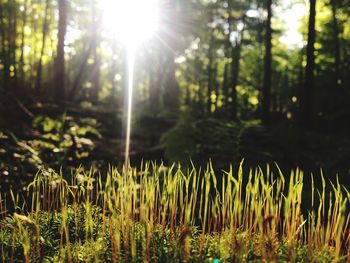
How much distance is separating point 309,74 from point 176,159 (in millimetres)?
5688

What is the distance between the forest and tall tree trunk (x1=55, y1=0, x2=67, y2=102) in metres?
0.03

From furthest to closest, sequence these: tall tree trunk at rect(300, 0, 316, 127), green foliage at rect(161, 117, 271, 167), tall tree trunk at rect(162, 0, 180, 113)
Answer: tall tree trunk at rect(162, 0, 180, 113)
tall tree trunk at rect(300, 0, 316, 127)
green foliage at rect(161, 117, 271, 167)

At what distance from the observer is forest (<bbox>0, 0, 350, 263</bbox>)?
207 centimetres

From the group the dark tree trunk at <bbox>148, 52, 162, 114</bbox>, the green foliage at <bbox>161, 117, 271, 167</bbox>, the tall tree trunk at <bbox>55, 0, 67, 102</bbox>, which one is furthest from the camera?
the dark tree trunk at <bbox>148, 52, 162, 114</bbox>

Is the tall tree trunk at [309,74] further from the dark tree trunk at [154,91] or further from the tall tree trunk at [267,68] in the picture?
the dark tree trunk at [154,91]

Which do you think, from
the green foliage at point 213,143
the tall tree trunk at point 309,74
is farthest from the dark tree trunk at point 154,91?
the green foliage at point 213,143

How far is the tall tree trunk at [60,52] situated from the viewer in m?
10.9

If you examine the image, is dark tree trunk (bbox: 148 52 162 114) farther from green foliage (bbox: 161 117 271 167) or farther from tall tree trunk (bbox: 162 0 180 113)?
green foliage (bbox: 161 117 271 167)

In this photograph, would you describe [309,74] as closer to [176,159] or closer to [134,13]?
[176,159]

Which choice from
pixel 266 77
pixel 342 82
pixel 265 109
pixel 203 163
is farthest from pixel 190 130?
pixel 342 82

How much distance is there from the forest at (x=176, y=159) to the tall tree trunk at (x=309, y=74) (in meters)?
0.04

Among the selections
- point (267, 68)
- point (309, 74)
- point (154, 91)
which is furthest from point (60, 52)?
point (154, 91)

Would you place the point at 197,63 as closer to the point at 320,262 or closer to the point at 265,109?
the point at 265,109

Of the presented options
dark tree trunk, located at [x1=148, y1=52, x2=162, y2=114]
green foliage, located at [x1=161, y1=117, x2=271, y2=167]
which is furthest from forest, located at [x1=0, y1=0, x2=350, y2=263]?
dark tree trunk, located at [x1=148, y1=52, x2=162, y2=114]
